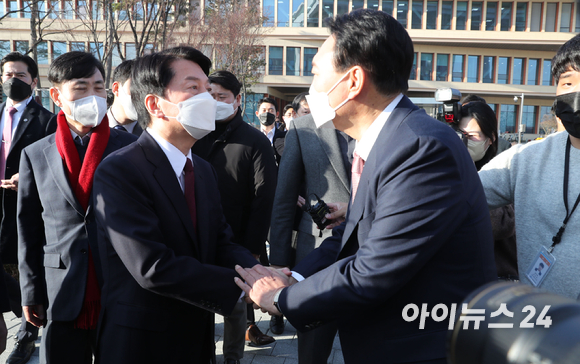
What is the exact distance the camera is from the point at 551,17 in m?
37.9

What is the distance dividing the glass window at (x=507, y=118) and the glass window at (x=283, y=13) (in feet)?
68.8

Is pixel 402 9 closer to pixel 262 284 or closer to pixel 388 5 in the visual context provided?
pixel 388 5

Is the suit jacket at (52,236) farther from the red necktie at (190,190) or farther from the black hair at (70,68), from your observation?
the red necktie at (190,190)

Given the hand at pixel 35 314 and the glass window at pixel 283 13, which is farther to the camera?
the glass window at pixel 283 13

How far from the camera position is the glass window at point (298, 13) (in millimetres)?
36875

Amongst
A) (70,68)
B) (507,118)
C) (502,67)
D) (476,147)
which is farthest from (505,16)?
(70,68)

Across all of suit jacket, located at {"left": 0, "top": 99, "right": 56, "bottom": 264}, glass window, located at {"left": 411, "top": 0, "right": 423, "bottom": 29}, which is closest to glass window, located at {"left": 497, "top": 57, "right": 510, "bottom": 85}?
glass window, located at {"left": 411, "top": 0, "right": 423, "bottom": 29}

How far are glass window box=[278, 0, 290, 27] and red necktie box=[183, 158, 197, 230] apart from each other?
36969mm

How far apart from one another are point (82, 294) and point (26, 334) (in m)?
1.43

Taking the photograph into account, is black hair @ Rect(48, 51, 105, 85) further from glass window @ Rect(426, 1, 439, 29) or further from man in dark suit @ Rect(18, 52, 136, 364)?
glass window @ Rect(426, 1, 439, 29)

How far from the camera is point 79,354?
270 centimetres

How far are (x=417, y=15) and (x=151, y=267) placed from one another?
1595 inches

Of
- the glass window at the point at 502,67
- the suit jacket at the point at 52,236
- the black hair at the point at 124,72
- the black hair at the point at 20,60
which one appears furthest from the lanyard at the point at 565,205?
the glass window at the point at 502,67

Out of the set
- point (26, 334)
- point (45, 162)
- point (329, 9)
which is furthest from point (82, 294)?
point (329, 9)
